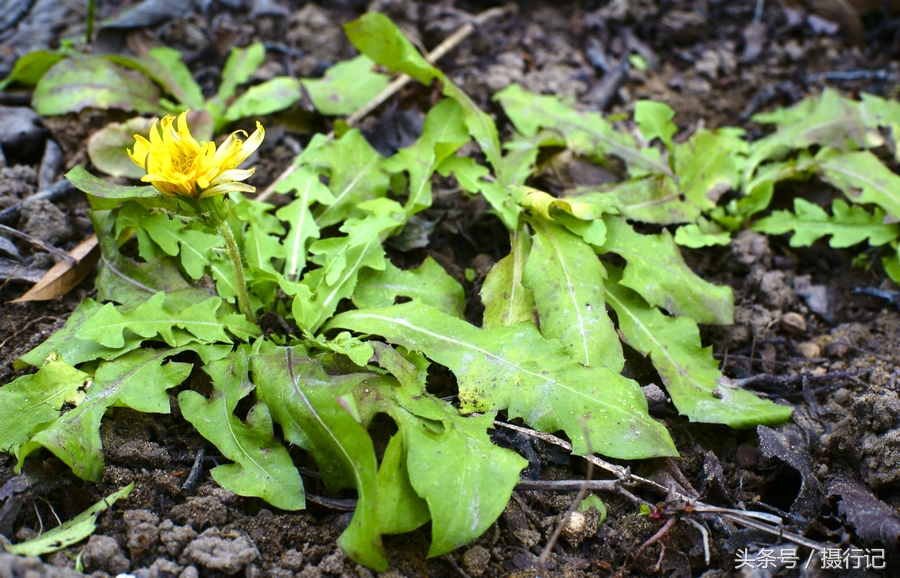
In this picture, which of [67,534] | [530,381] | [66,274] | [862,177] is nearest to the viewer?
[67,534]

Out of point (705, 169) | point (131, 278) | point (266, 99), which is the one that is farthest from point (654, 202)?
point (131, 278)

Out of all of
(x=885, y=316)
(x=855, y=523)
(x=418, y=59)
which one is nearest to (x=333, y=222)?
(x=418, y=59)

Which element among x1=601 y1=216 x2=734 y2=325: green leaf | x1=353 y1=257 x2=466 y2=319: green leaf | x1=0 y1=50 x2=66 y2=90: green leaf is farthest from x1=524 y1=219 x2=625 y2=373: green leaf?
x1=0 y1=50 x2=66 y2=90: green leaf

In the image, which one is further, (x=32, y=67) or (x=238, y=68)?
(x=238, y=68)

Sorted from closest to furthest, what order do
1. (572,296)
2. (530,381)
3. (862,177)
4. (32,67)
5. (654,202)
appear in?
1. (530,381)
2. (572,296)
3. (654,202)
4. (862,177)
5. (32,67)

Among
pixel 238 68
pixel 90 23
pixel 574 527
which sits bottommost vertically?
pixel 574 527

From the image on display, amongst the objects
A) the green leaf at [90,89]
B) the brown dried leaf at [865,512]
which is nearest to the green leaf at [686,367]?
the brown dried leaf at [865,512]

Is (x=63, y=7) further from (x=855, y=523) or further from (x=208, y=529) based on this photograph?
(x=855, y=523)

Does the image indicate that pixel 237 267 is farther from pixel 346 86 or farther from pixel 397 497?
pixel 346 86
